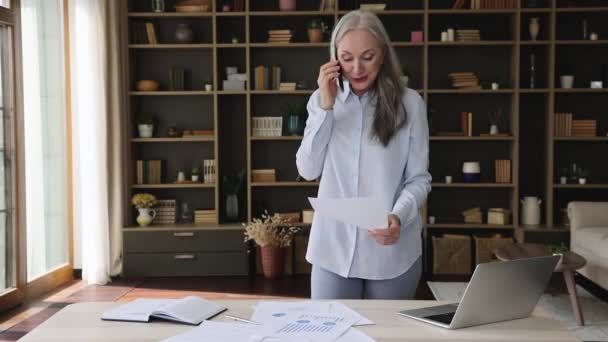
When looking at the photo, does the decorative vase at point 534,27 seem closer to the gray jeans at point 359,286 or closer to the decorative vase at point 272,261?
the decorative vase at point 272,261

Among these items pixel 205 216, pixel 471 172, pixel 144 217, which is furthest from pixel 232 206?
pixel 471 172

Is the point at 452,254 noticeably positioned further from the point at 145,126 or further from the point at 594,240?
the point at 145,126

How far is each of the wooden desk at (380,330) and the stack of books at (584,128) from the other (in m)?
4.41

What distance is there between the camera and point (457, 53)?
5.84 m

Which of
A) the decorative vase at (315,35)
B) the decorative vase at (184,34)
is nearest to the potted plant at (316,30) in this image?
the decorative vase at (315,35)

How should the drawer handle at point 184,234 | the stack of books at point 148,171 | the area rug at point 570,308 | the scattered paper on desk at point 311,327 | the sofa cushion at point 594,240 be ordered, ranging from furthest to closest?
the stack of books at point 148,171, the drawer handle at point 184,234, the sofa cushion at point 594,240, the area rug at point 570,308, the scattered paper on desk at point 311,327

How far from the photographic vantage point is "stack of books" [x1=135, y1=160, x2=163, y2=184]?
19.0 feet

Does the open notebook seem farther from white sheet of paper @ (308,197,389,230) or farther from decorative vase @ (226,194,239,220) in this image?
decorative vase @ (226,194,239,220)

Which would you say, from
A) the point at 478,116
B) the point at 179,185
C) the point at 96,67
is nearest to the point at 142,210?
the point at 179,185

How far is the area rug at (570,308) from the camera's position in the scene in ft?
12.3

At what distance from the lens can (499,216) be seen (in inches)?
220

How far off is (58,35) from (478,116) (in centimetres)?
380

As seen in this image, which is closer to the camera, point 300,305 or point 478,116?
point 300,305

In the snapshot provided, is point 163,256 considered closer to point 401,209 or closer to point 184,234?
point 184,234
